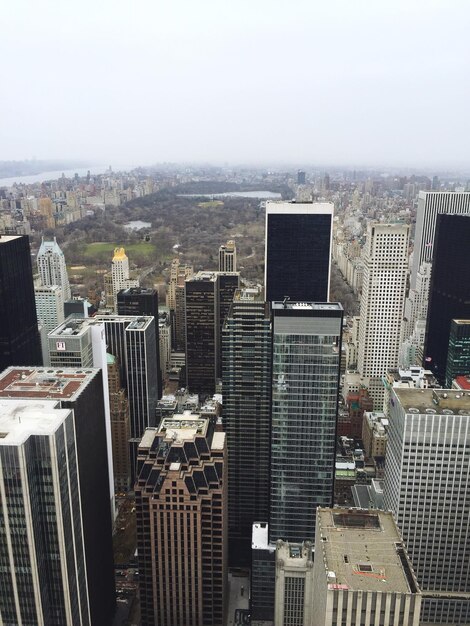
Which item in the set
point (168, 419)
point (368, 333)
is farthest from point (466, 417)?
point (368, 333)

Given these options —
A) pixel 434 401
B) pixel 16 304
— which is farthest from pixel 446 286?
pixel 16 304

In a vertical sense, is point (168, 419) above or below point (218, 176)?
below

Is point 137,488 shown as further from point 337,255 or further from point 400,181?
point 400,181

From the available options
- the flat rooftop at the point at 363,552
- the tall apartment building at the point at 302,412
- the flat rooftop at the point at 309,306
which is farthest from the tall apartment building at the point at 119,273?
the flat rooftop at the point at 363,552

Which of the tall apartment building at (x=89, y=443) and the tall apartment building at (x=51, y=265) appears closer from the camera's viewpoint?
the tall apartment building at (x=89, y=443)

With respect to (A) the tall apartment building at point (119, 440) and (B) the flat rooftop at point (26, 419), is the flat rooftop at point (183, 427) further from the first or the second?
(A) the tall apartment building at point (119, 440)

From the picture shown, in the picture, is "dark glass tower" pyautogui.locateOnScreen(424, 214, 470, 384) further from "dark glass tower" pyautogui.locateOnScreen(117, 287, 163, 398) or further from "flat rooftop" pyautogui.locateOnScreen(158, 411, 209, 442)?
"flat rooftop" pyautogui.locateOnScreen(158, 411, 209, 442)

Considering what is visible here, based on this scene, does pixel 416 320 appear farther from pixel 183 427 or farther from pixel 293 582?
pixel 183 427
